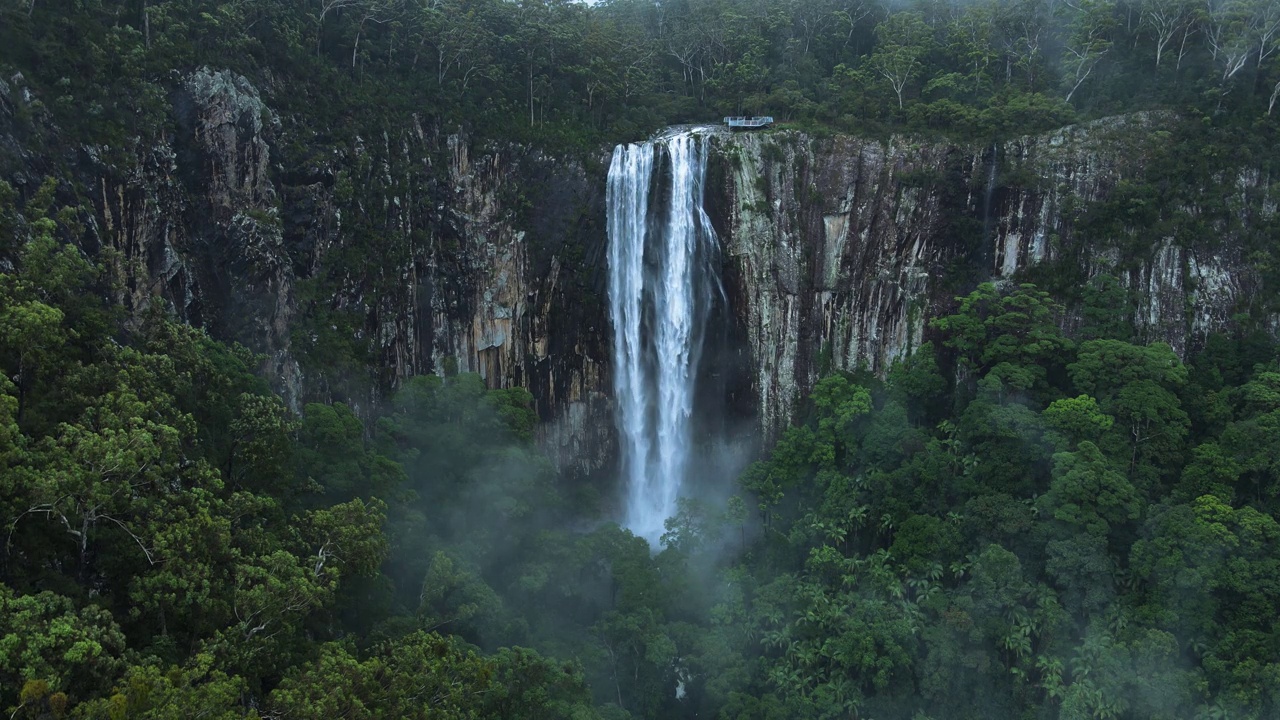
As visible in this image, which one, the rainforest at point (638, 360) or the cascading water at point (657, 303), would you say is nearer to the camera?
the rainforest at point (638, 360)

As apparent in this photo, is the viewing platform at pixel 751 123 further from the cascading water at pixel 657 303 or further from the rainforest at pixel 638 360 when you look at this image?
the cascading water at pixel 657 303

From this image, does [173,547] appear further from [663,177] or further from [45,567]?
[663,177]

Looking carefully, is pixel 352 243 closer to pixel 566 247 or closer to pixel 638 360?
pixel 566 247

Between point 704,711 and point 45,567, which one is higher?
point 45,567

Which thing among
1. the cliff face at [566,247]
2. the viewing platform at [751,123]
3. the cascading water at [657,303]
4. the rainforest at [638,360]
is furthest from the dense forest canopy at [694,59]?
the cascading water at [657,303]

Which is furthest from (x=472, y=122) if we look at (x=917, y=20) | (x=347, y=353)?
(x=917, y=20)
